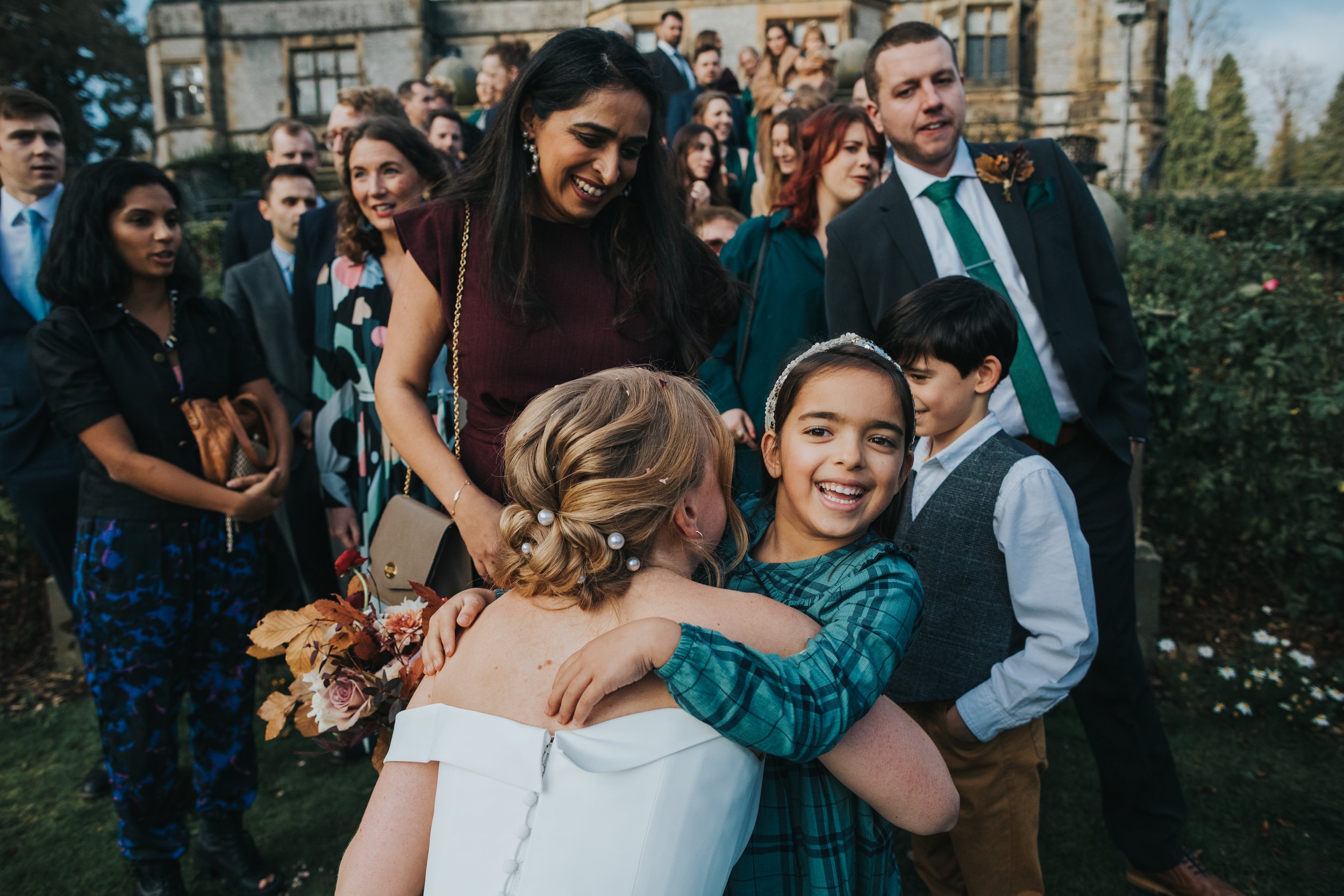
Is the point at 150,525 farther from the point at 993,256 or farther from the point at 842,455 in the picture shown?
the point at 993,256

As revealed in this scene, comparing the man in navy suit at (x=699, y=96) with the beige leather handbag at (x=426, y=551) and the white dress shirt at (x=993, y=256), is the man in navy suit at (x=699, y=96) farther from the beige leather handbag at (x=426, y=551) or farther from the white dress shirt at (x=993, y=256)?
the beige leather handbag at (x=426, y=551)

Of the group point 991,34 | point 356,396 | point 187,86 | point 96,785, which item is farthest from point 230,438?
point 187,86

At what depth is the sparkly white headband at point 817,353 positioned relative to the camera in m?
1.81

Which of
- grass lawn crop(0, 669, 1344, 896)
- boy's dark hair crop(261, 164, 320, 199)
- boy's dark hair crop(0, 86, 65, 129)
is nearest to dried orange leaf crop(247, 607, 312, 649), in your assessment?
grass lawn crop(0, 669, 1344, 896)

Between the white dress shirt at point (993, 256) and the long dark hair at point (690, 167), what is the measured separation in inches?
106

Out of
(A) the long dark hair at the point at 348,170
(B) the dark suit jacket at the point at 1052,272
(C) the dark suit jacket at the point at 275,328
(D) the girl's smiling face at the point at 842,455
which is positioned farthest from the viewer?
(C) the dark suit jacket at the point at 275,328

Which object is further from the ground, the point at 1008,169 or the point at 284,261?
the point at 1008,169

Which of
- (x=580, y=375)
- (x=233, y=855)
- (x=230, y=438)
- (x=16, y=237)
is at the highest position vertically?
(x=16, y=237)

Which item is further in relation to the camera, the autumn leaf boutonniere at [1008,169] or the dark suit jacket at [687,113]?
the dark suit jacket at [687,113]

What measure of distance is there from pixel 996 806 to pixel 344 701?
5.40 feet

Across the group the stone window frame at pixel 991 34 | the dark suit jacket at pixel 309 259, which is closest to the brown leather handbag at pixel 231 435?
the dark suit jacket at pixel 309 259

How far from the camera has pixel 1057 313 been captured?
2770 mm

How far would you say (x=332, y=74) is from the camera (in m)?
25.9

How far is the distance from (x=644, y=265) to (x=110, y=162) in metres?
1.96
